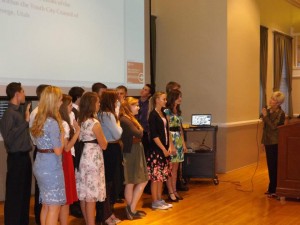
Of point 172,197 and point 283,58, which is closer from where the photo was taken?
point 172,197

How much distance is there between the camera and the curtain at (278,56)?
10414mm

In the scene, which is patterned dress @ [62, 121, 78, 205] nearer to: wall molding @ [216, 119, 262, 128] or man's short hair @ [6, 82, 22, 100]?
man's short hair @ [6, 82, 22, 100]

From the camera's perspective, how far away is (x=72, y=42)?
479 cm

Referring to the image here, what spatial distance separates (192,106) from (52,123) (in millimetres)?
4820

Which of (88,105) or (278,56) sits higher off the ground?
(278,56)

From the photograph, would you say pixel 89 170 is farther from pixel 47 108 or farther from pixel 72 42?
pixel 72 42

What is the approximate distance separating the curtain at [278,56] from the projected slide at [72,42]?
5.59m

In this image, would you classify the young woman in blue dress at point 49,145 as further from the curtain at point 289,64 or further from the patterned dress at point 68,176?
the curtain at point 289,64

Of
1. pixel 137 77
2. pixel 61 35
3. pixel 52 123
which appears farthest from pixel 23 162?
pixel 137 77

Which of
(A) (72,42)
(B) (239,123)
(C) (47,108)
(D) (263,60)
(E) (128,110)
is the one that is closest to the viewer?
(C) (47,108)

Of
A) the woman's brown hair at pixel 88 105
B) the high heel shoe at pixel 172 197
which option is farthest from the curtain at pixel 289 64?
the woman's brown hair at pixel 88 105

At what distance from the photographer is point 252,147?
8.52 m

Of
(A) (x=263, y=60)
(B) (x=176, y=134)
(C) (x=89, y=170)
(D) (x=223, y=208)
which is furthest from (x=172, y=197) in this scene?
(A) (x=263, y=60)

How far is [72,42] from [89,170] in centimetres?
158
